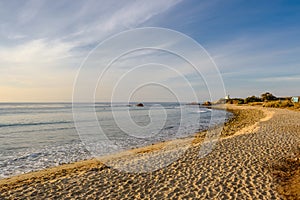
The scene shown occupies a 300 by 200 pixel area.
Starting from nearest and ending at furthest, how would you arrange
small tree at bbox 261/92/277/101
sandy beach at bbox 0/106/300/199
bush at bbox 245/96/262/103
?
sandy beach at bbox 0/106/300/199 < small tree at bbox 261/92/277/101 < bush at bbox 245/96/262/103

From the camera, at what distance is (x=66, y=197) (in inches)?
243

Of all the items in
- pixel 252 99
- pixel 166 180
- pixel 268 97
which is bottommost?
pixel 166 180

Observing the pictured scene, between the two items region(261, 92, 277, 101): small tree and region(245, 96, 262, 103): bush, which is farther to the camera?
region(245, 96, 262, 103): bush

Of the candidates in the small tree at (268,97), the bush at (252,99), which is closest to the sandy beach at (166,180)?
the small tree at (268,97)

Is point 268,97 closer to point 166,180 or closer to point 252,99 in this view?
point 252,99

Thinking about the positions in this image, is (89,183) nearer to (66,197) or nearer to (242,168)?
(66,197)

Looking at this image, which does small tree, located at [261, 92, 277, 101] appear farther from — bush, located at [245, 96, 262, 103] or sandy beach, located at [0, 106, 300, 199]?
sandy beach, located at [0, 106, 300, 199]

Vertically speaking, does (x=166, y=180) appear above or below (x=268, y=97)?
below

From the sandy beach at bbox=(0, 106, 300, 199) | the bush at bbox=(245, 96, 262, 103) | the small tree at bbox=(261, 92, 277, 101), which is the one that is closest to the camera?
the sandy beach at bbox=(0, 106, 300, 199)

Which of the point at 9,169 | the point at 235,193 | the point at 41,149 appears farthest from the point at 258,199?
the point at 41,149

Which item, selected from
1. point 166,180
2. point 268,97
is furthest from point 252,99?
point 166,180

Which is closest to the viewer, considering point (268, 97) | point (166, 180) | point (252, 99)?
point (166, 180)

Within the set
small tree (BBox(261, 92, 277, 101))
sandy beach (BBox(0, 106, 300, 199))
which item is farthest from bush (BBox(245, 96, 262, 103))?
sandy beach (BBox(0, 106, 300, 199))

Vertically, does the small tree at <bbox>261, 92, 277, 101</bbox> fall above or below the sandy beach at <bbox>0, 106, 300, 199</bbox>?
above
